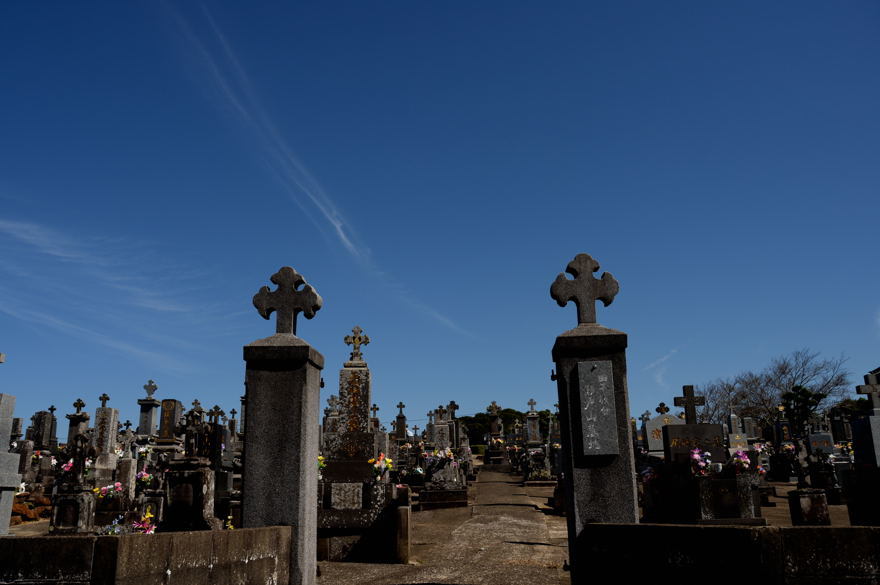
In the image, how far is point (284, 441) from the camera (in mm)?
6027

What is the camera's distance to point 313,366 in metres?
6.41

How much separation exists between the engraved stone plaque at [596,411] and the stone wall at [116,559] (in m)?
3.38

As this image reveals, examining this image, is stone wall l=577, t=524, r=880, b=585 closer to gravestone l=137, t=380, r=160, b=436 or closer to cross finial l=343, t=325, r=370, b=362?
cross finial l=343, t=325, r=370, b=362

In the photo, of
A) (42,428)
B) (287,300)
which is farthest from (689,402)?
(42,428)

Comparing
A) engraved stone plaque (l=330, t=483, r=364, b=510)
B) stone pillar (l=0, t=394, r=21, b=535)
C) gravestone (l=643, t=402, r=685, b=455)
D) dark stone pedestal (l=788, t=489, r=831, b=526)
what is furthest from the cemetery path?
gravestone (l=643, t=402, r=685, b=455)

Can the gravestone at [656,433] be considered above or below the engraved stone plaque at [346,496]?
above

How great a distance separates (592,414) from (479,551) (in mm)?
5013

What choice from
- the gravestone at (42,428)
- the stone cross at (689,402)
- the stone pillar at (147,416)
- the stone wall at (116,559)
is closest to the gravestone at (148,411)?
the stone pillar at (147,416)

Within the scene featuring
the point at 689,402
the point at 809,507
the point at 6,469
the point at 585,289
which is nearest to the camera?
the point at 585,289

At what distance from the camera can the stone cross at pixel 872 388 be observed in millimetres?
10891

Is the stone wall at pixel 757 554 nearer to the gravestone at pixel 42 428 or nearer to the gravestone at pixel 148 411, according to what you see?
the gravestone at pixel 148 411

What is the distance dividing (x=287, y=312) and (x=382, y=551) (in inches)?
211

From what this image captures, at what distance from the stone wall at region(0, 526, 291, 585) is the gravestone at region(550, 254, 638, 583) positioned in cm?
321

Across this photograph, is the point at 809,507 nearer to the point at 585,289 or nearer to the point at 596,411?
the point at 596,411
